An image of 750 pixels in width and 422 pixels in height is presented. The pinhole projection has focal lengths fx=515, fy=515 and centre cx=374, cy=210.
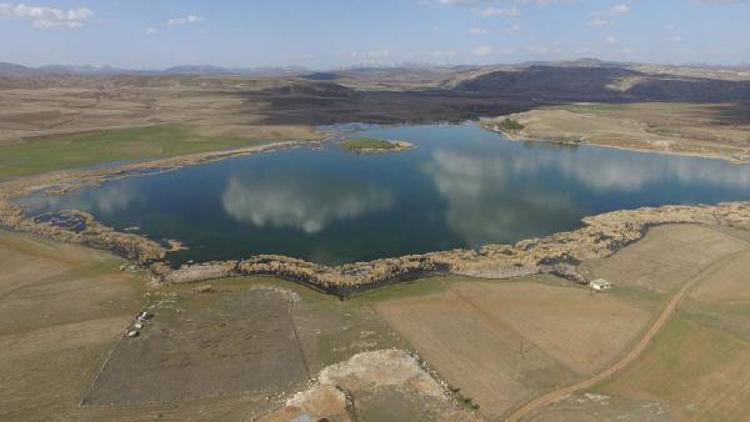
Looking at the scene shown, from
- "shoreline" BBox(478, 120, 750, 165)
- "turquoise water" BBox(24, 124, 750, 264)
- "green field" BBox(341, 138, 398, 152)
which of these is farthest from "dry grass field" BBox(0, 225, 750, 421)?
"green field" BBox(341, 138, 398, 152)

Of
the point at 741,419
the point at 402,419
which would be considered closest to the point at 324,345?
the point at 402,419

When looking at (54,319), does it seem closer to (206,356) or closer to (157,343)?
(157,343)

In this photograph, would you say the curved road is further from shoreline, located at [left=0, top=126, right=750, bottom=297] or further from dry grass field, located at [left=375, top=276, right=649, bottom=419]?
shoreline, located at [left=0, top=126, right=750, bottom=297]

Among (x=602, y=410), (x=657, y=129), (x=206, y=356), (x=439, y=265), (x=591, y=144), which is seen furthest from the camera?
(x=657, y=129)

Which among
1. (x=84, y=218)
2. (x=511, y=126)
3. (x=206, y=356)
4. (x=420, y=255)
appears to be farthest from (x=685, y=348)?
(x=511, y=126)

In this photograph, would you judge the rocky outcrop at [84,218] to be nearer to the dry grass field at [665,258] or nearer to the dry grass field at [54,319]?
the dry grass field at [54,319]

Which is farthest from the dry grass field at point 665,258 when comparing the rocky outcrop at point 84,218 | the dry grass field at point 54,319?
the rocky outcrop at point 84,218

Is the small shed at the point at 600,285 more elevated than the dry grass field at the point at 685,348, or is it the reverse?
the small shed at the point at 600,285
